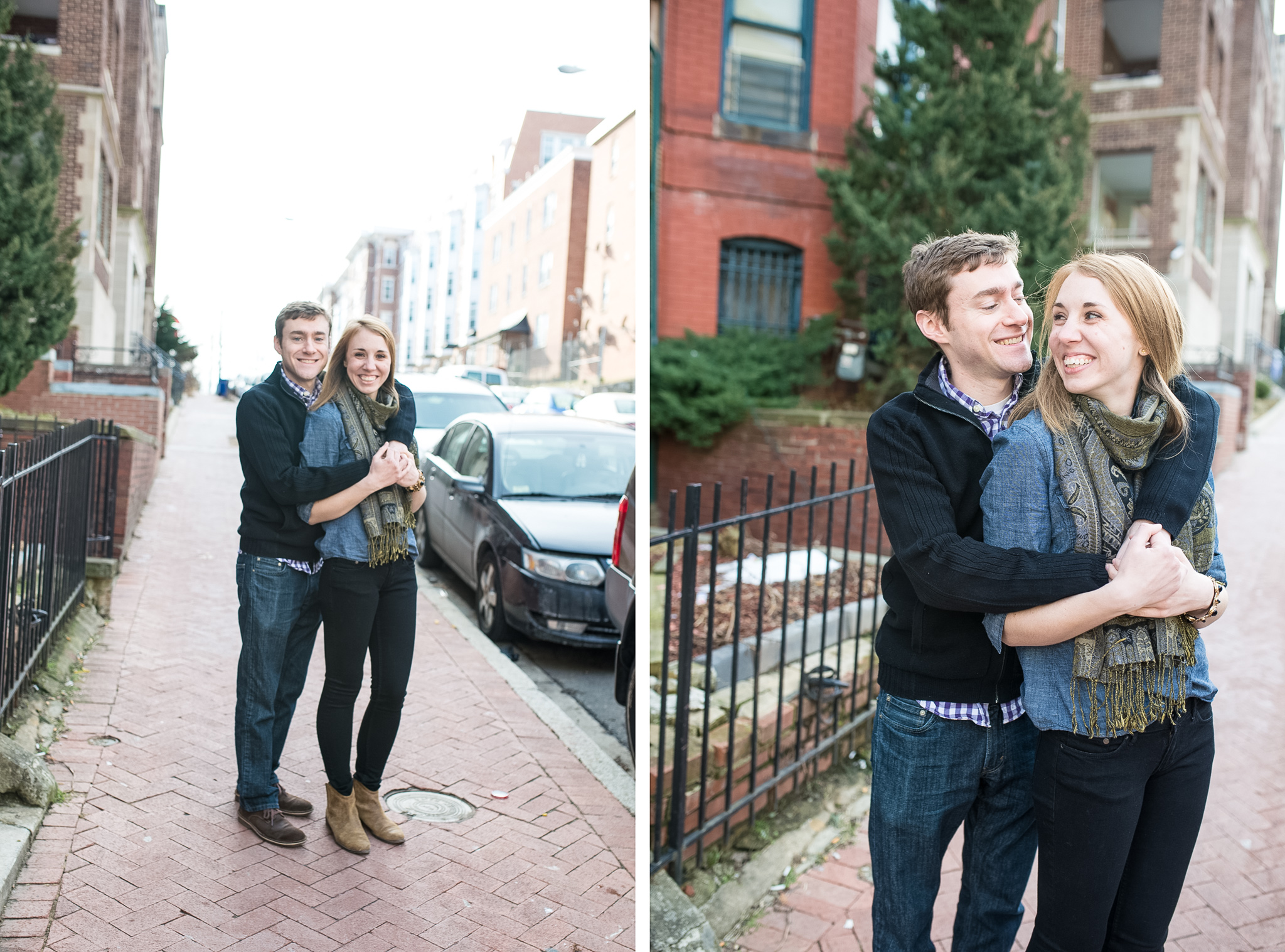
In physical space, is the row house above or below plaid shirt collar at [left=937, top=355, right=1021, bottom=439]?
above

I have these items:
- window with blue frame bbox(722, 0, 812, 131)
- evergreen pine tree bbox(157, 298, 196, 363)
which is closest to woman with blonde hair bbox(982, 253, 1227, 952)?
evergreen pine tree bbox(157, 298, 196, 363)

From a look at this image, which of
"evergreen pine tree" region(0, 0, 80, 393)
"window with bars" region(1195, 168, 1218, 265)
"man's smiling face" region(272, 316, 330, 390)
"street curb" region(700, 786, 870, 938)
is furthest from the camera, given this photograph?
"window with bars" region(1195, 168, 1218, 265)

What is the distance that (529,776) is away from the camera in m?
2.18

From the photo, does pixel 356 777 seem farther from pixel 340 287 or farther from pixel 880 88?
pixel 880 88

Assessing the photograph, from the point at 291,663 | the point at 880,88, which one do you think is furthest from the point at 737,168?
the point at 291,663

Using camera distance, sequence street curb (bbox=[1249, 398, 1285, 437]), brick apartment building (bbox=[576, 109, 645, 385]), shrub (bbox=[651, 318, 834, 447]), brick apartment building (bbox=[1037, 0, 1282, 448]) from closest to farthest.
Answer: brick apartment building (bbox=[576, 109, 645, 385]), shrub (bbox=[651, 318, 834, 447]), brick apartment building (bbox=[1037, 0, 1282, 448]), street curb (bbox=[1249, 398, 1285, 437])

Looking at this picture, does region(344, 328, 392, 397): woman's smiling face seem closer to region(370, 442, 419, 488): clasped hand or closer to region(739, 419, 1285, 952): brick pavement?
region(370, 442, 419, 488): clasped hand

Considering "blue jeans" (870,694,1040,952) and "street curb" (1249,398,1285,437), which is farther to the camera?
"street curb" (1249,398,1285,437)

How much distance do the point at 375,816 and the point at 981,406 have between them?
1.47m

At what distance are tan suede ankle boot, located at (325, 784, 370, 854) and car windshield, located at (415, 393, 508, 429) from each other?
77 cm

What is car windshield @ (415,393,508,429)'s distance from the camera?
6.57 feet

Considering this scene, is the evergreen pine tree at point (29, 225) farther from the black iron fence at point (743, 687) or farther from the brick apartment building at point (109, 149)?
the black iron fence at point (743, 687)

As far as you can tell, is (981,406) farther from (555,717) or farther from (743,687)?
(743,687)

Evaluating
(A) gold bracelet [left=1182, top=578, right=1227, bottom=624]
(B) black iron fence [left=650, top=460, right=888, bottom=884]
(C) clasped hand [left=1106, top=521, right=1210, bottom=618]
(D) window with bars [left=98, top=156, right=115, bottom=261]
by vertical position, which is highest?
(D) window with bars [left=98, top=156, right=115, bottom=261]
